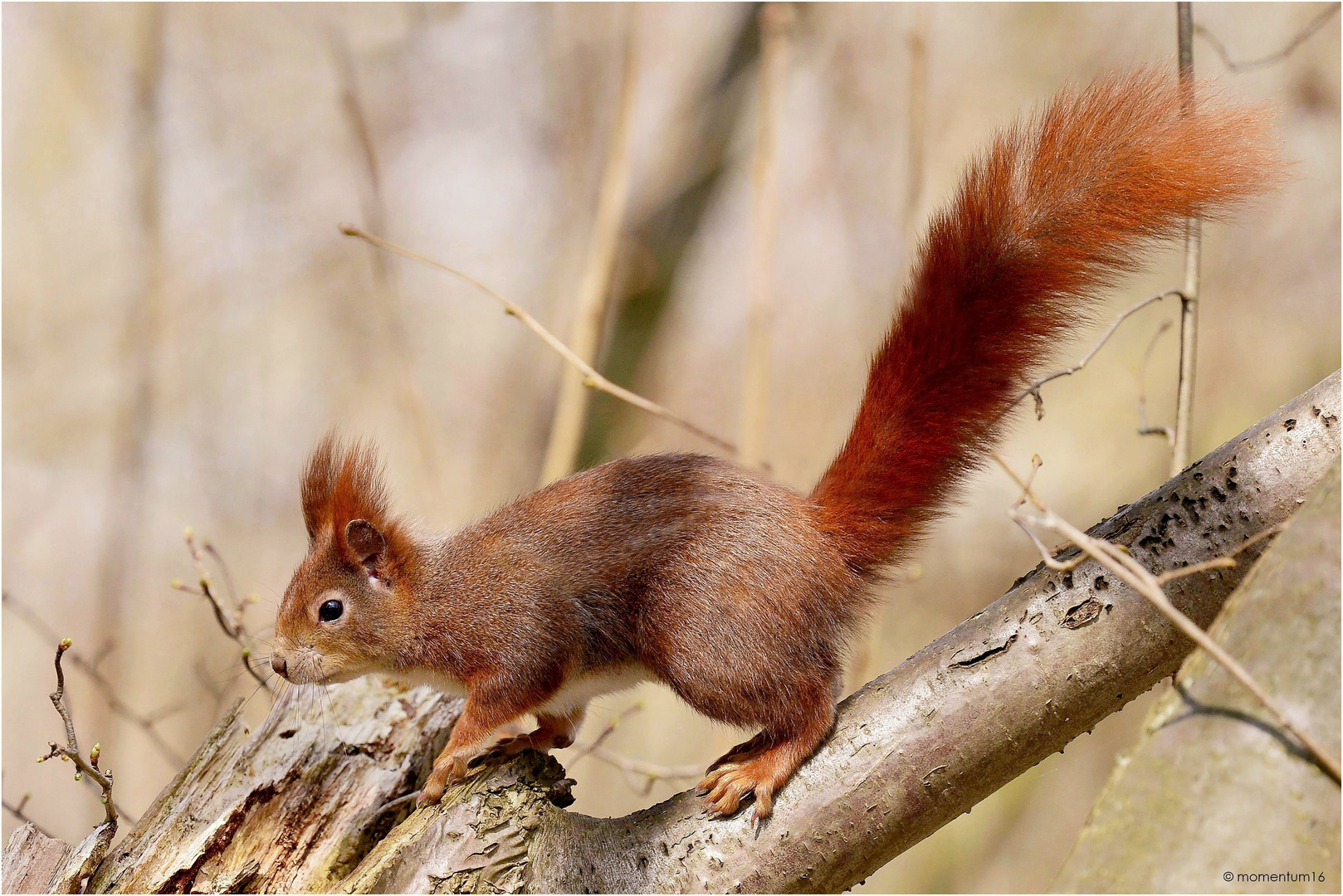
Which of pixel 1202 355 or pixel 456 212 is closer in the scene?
pixel 1202 355

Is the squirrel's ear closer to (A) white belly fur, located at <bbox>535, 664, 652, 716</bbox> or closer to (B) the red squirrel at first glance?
(B) the red squirrel

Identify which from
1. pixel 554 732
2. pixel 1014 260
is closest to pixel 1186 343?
pixel 1014 260

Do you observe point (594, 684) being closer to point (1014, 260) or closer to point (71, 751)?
point (71, 751)

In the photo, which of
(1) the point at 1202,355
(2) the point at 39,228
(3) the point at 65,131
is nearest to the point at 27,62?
(3) the point at 65,131

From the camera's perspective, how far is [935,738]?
126 centimetres

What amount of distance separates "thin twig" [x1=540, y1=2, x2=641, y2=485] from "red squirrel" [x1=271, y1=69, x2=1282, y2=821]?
53.3 inches

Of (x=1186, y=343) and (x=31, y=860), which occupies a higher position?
(x=1186, y=343)

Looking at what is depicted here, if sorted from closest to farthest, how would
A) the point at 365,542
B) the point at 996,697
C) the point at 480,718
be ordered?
the point at 996,697 < the point at 480,718 < the point at 365,542

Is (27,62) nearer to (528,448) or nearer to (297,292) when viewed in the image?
(297,292)

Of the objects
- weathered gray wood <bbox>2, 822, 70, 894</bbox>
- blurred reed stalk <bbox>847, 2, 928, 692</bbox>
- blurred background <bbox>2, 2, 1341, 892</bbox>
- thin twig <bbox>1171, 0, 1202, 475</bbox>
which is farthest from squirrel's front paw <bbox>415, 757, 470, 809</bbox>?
blurred background <bbox>2, 2, 1341, 892</bbox>

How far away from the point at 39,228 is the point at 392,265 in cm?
128

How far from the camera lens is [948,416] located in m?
1.46

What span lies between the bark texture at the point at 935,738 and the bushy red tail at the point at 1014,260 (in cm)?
24

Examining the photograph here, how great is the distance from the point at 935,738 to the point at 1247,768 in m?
0.44
